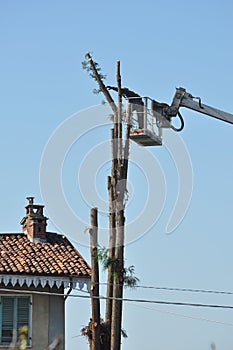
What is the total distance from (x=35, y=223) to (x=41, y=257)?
4.58 ft

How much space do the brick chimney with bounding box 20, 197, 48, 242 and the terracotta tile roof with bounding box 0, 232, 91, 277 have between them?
0.18 metres

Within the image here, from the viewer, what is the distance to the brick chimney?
2348 centimetres

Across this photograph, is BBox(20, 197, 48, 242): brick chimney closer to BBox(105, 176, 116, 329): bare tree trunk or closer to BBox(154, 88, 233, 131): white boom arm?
BBox(105, 176, 116, 329): bare tree trunk

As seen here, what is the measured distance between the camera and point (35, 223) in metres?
23.5

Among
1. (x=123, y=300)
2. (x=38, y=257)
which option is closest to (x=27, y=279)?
(x=38, y=257)

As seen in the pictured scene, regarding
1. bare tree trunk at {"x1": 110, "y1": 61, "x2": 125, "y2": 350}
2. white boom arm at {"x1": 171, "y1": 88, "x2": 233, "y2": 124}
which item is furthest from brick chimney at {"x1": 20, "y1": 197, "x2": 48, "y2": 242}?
white boom arm at {"x1": 171, "y1": 88, "x2": 233, "y2": 124}

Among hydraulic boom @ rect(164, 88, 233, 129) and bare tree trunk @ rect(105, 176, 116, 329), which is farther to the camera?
bare tree trunk @ rect(105, 176, 116, 329)

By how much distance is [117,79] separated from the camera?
2116 cm

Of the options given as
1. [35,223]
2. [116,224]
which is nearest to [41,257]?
[35,223]

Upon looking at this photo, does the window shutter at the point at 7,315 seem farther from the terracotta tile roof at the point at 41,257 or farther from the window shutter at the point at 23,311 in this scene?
the terracotta tile roof at the point at 41,257

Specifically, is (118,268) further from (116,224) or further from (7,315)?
(7,315)

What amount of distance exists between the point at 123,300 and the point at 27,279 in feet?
8.76

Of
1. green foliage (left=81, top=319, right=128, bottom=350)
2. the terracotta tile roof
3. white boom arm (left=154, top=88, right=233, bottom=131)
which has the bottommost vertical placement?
green foliage (left=81, top=319, right=128, bottom=350)

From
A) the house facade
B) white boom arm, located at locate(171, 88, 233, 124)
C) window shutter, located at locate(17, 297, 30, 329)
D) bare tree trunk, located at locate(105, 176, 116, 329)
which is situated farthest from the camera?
window shutter, located at locate(17, 297, 30, 329)
